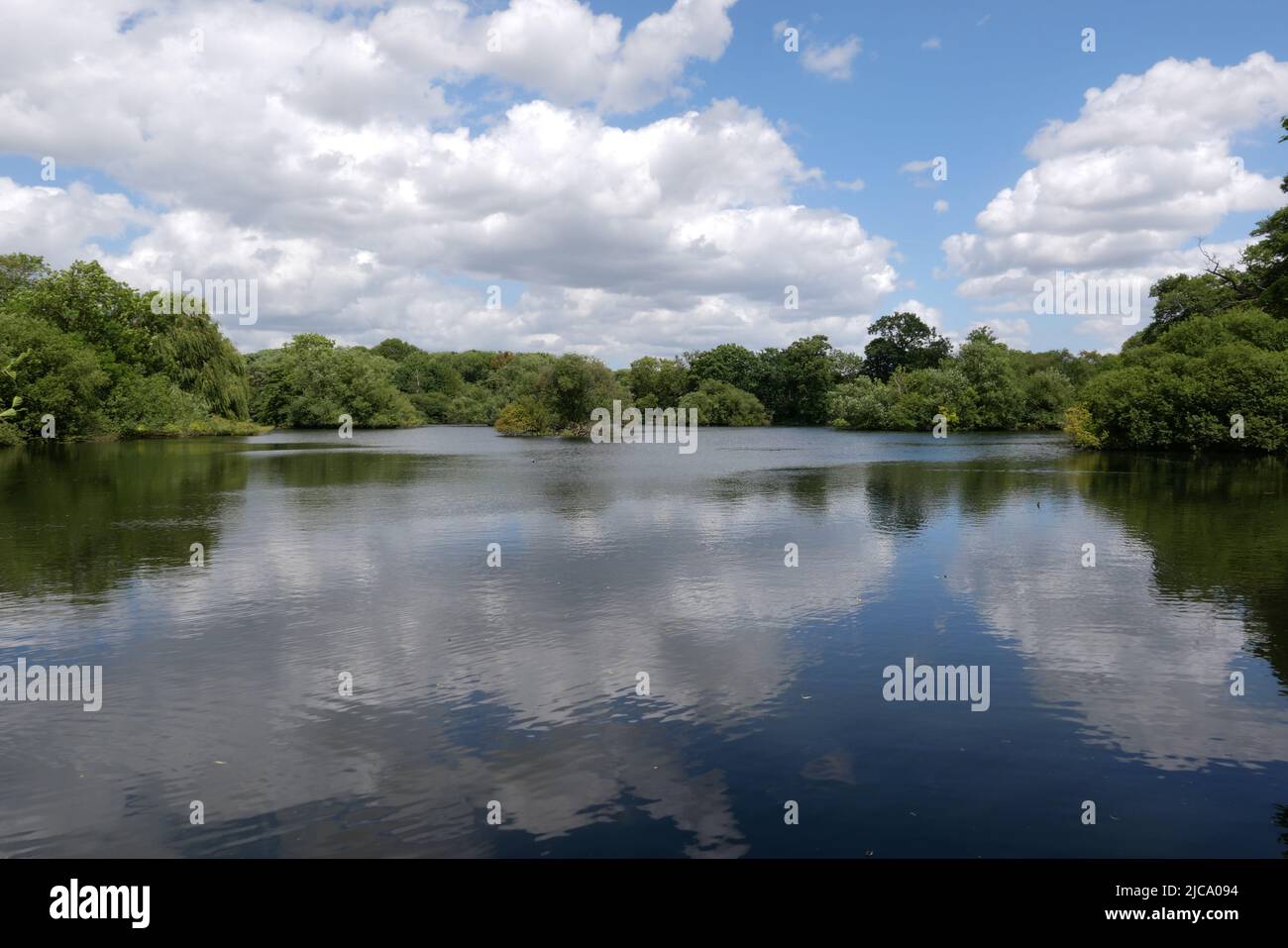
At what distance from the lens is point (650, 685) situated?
10.4 metres

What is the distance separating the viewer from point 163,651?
11.7 m

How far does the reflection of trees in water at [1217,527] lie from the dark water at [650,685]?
0.14m

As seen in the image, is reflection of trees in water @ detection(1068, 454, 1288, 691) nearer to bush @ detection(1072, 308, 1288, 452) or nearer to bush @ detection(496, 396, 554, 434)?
bush @ detection(1072, 308, 1288, 452)

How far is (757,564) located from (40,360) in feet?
201

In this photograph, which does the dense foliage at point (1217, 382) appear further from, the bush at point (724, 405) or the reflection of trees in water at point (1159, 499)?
the bush at point (724, 405)

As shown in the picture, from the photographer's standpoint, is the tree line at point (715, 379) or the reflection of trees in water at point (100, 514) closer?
the reflection of trees in water at point (100, 514)

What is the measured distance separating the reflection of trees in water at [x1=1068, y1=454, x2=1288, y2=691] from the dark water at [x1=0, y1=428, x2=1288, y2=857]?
14 cm

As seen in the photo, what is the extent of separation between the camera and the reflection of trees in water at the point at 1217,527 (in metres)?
14.1

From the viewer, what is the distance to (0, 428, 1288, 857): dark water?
7.16 metres
